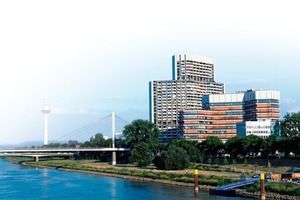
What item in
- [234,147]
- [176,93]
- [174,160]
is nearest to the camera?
[174,160]

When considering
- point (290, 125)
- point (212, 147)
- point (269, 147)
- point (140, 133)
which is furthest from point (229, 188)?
point (140, 133)

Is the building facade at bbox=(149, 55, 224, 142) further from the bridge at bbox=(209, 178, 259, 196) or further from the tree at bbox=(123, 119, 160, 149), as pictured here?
the bridge at bbox=(209, 178, 259, 196)

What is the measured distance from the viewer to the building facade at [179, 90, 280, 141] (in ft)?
368

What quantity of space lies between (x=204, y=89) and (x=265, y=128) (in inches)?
1688

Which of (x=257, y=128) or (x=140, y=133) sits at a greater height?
(x=257, y=128)

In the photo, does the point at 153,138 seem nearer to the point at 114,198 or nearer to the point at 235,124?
the point at 235,124

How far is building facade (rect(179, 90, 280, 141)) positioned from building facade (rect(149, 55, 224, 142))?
65.9 ft

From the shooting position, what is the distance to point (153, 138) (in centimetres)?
9406

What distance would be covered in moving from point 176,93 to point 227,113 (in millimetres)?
26585

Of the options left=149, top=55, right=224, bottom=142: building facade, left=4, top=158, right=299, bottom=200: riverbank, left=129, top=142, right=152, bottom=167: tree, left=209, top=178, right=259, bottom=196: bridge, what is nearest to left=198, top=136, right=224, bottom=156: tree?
left=129, top=142, right=152, bottom=167: tree

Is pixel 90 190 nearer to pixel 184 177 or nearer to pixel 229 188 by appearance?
pixel 184 177

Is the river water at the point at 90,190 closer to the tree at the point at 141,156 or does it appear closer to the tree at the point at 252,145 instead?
the tree at the point at 141,156

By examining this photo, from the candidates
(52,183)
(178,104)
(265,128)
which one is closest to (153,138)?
(265,128)

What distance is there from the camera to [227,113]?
385 feet
